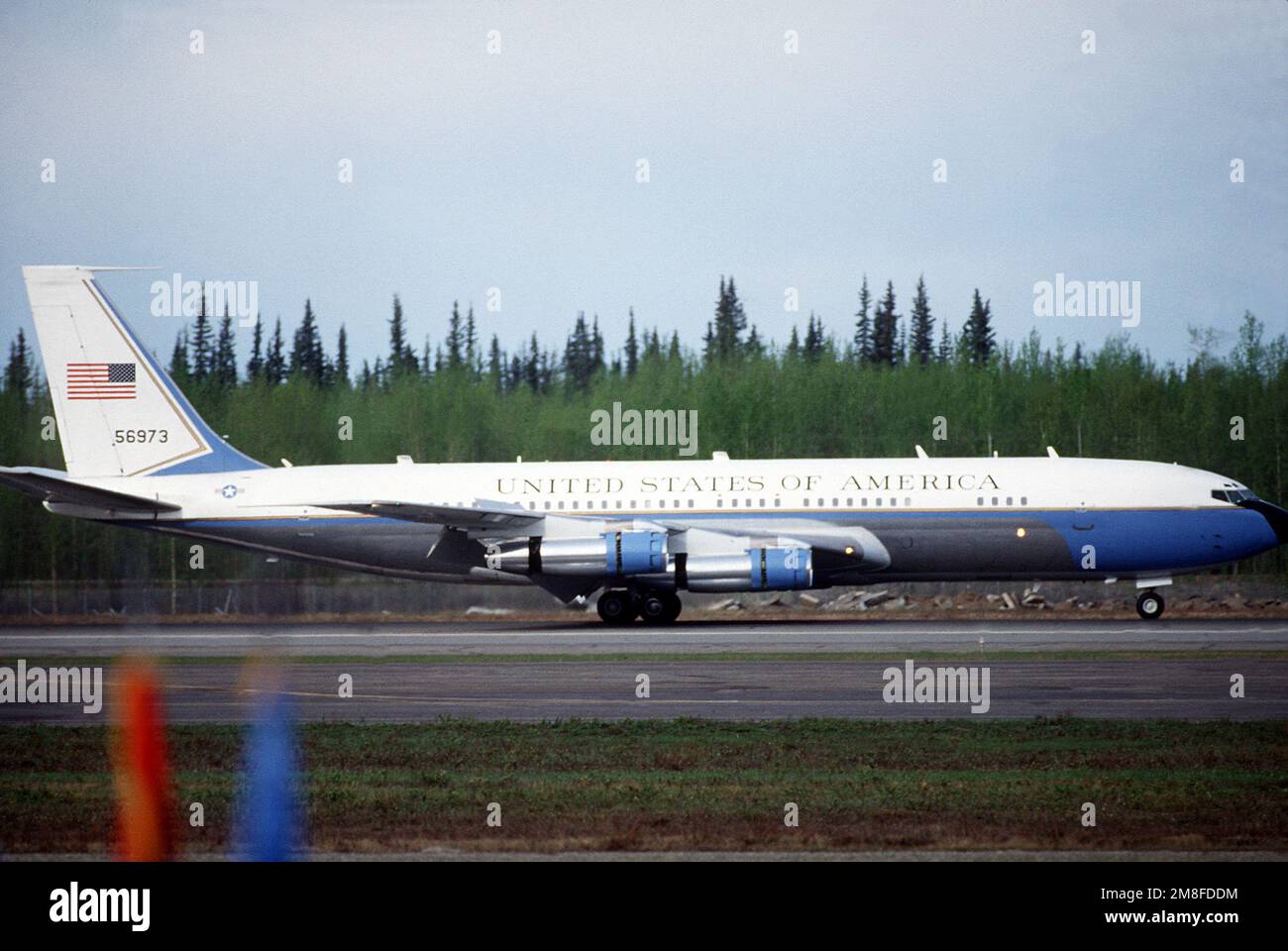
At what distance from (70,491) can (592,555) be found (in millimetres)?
14917

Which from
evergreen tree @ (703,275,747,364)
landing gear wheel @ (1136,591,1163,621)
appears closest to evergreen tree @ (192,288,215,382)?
evergreen tree @ (703,275,747,364)

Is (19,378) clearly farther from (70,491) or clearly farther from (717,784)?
(717,784)

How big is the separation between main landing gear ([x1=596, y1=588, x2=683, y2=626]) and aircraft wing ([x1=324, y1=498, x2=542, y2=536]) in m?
3.19

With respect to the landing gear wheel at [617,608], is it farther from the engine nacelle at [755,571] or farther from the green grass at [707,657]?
the green grass at [707,657]

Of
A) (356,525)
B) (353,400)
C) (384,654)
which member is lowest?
(384,654)

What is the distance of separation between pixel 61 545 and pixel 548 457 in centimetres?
2230

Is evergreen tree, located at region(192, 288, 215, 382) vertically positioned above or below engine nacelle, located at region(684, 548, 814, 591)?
above

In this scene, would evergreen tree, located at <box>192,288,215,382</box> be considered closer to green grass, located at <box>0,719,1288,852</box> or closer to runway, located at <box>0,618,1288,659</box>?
runway, located at <box>0,618,1288,659</box>

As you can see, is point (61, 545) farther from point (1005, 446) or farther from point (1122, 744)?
point (1122, 744)

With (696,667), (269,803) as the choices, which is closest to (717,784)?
(269,803)

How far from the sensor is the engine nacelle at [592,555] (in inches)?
1582

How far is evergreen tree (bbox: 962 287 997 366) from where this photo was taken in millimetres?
75875
